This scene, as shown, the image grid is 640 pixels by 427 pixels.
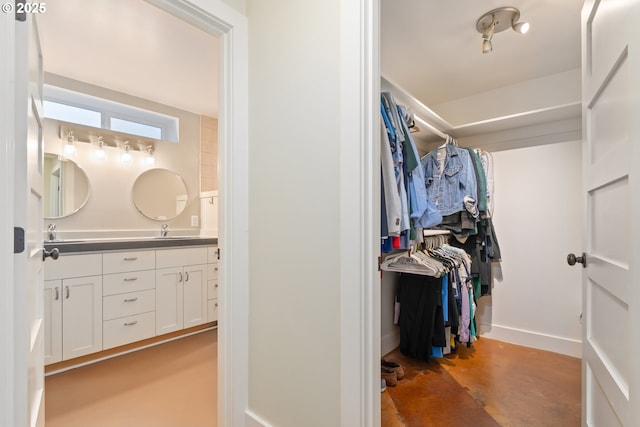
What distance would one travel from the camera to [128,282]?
244 cm

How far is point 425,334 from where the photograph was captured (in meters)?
2.25

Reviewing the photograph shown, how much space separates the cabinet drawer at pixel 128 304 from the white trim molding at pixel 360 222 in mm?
2079

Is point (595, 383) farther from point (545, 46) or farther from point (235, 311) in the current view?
point (545, 46)

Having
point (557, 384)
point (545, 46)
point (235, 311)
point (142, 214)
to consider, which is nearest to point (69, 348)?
point (142, 214)

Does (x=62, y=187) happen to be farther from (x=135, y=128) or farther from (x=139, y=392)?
(x=139, y=392)

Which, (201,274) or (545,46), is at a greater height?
(545,46)

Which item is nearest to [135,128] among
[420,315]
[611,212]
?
[420,315]

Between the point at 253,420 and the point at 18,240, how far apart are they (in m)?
1.20

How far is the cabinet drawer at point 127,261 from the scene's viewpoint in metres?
2.34

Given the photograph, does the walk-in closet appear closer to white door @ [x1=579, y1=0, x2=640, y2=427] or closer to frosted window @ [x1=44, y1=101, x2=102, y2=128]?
white door @ [x1=579, y1=0, x2=640, y2=427]

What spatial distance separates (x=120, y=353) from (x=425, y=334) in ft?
7.96

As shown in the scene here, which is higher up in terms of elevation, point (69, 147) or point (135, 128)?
point (135, 128)

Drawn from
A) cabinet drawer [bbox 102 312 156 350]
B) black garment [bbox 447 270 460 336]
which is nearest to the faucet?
cabinet drawer [bbox 102 312 156 350]

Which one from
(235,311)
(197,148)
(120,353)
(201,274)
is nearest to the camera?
(235,311)
